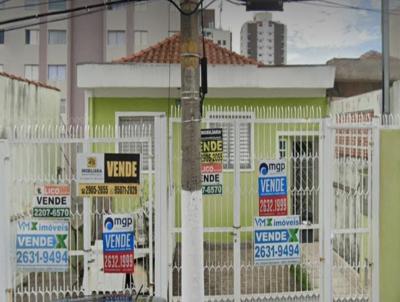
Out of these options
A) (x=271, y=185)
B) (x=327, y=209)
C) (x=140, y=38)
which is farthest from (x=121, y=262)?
(x=140, y=38)

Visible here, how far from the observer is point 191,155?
4484 mm

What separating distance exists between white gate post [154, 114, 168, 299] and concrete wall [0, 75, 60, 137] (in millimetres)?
3009

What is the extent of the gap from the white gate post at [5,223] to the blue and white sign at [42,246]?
124mm

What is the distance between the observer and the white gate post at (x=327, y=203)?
18.2 feet

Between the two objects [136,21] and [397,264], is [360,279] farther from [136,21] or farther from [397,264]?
[136,21]

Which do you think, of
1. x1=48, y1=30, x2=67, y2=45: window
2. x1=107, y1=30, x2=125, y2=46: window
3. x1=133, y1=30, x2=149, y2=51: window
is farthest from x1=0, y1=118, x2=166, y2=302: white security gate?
x1=48, y1=30, x2=67, y2=45: window

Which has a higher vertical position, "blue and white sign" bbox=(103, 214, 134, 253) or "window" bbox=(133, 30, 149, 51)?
"window" bbox=(133, 30, 149, 51)

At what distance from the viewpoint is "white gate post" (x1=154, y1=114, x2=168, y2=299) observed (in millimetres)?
5195

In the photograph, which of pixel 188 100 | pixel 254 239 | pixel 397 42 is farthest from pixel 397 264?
pixel 397 42

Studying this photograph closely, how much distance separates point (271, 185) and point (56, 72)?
97.1 feet

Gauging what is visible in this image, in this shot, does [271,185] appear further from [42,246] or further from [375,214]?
[42,246]

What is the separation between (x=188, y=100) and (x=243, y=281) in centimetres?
337

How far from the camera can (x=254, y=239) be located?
5.49 meters

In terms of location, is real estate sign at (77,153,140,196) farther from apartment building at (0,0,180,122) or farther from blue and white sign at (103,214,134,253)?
apartment building at (0,0,180,122)
